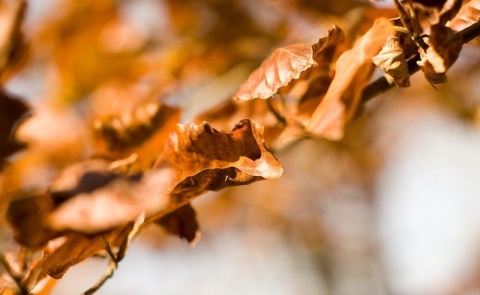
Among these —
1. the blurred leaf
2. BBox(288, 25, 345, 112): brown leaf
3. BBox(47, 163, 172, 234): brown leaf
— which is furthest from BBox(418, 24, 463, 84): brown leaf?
the blurred leaf

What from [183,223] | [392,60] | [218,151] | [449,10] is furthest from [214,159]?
[449,10]

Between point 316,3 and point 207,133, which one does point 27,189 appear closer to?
point 207,133

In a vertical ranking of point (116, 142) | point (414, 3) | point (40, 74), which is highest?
point (414, 3)

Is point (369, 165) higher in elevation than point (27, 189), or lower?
lower

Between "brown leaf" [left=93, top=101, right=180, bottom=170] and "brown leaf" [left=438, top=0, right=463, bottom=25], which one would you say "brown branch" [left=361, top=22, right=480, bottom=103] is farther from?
"brown leaf" [left=93, top=101, right=180, bottom=170]

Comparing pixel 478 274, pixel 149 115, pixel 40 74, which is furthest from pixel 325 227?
pixel 149 115

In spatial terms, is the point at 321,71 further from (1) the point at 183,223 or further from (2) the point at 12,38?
(2) the point at 12,38

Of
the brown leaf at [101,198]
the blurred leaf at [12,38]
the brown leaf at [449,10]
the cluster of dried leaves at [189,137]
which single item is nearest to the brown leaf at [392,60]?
the cluster of dried leaves at [189,137]
